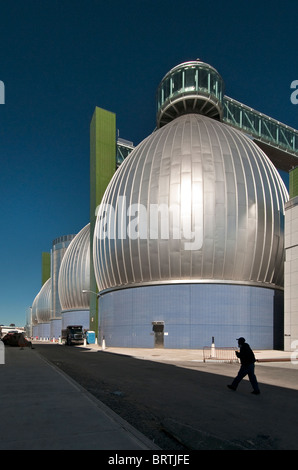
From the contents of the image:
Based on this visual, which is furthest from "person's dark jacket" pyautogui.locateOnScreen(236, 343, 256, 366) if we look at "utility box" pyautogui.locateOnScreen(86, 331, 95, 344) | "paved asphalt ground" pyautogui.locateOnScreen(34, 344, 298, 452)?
"utility box" pyautogui.locateOnScreen(86, 331, 95, 344)

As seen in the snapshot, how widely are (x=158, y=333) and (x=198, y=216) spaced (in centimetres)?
1137

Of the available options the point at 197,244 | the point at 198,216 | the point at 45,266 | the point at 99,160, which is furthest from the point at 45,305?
the point at 198,216

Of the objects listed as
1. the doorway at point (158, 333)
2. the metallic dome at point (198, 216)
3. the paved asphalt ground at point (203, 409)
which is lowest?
the doorway at point (158, 333)

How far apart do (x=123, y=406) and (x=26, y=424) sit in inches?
113

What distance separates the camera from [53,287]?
291 ft

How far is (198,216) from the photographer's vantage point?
34.4m

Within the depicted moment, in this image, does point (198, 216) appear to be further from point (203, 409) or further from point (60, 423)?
point (60, 423)

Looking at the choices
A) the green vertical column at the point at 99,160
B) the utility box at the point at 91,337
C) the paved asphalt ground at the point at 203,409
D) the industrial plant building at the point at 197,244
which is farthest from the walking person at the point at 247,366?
the green vertical column at the point at 99,160

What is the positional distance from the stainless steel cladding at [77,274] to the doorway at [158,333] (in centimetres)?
2843

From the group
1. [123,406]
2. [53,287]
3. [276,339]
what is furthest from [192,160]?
[53,287]

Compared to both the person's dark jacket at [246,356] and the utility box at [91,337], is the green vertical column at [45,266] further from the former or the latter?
the person's dark jacket at [246,356]

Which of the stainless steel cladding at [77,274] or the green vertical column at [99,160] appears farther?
the stainless steel cladding at [77,274]

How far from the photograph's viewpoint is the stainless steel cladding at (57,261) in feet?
283
